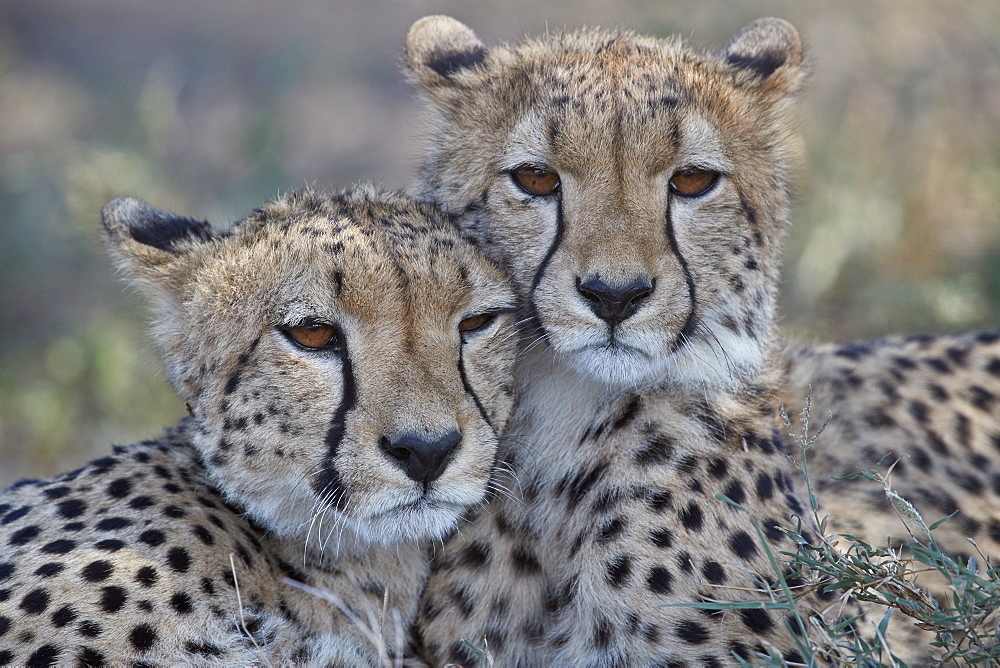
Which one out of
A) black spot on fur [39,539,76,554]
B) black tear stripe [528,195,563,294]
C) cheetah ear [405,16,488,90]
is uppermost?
cheetah ear [405,16,488,90]

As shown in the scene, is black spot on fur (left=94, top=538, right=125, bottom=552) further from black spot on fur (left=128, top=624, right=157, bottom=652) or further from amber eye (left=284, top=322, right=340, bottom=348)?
amber eye (left=284, top=322, right=340, bottom=348)

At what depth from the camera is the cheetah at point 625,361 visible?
230cm

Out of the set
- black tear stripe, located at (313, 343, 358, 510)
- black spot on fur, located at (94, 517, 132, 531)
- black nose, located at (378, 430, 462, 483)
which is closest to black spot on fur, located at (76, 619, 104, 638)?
black spot on fur, located at (94, 517, 132, 531)

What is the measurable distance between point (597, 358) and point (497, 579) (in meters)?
0.59

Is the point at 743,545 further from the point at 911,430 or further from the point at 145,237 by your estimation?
the point at 145,237

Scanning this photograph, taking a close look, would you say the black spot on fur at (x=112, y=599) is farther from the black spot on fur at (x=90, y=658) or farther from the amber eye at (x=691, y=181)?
the amber eye at (x=691, y=181)

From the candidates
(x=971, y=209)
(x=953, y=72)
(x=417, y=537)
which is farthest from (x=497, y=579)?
(x=953, y=72)

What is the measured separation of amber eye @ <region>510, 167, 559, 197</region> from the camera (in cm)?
243

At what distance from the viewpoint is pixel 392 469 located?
2143 mm

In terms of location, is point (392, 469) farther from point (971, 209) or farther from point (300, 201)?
point (971, 209)

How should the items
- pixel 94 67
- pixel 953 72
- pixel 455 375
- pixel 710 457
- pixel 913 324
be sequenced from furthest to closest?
1. pixel 94 67
2. pixel 953 72
3. pixel 913 324
4. pixel 710 457
5. pixel 455 375

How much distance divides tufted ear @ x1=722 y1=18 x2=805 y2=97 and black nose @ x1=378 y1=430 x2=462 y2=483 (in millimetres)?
1232

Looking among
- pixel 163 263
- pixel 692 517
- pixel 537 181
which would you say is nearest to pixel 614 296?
pixel 537 181

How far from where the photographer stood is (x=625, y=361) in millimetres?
2297
